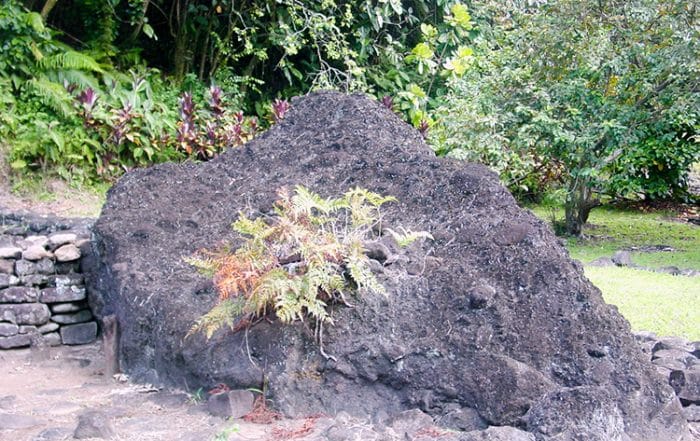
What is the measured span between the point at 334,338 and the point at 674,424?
1809 mm

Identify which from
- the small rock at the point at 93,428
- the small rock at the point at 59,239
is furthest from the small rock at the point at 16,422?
the small rock at the point at 59,239

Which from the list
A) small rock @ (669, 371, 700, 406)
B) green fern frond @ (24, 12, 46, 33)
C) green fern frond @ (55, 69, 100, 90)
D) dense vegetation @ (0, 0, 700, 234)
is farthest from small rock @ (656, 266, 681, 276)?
green fern frond @ (24, 12, 46, 33)

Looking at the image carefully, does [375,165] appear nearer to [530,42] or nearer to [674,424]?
[674,424]

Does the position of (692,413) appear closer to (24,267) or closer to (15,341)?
(15,341)

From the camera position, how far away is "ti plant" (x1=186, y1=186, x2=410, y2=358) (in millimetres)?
4258

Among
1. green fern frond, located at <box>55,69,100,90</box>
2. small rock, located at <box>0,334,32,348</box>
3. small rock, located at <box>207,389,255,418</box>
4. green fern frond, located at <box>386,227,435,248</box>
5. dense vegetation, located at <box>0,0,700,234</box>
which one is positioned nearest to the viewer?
small rock, located at <box>207,389,255,418</box>

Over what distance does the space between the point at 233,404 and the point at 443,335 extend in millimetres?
1183

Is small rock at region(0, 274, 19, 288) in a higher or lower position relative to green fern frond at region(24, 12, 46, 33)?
lower

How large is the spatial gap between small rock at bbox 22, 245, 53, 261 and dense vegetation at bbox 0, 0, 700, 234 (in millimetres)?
3646

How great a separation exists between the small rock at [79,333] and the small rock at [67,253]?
585mm

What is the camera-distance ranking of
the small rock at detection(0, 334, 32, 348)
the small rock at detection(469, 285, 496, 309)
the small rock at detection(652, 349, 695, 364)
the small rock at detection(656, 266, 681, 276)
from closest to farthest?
the small rock at detection(469, 285, 496, 309)
the small rock at detection(652, 349, 695, 364)
the small rock at detection(0, 334, 32, 348)
the small rock at detection(656, 266, 681, 276)

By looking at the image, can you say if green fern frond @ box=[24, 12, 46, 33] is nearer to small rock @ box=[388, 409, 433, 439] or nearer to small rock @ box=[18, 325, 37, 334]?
small rock @ box=[18, 325, 37, 334]

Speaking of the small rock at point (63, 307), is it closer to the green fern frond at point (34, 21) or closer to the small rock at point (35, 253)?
the small rock at point (35, 253)

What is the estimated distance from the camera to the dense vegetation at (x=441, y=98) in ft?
34.8
